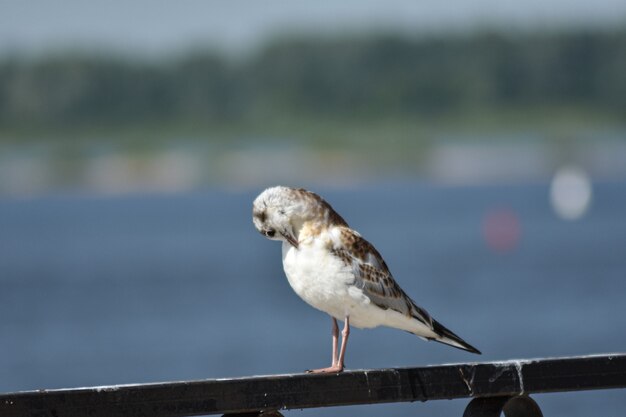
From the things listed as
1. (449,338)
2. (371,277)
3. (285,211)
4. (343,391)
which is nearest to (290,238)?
(285,211)

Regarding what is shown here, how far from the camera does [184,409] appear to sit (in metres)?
4.18

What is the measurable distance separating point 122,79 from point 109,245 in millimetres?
71277

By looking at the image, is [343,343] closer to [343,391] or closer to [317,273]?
[317,273]

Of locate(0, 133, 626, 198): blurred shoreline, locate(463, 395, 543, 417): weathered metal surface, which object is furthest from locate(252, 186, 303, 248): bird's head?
locate(0, 133, 626, 198): blurred shoreline

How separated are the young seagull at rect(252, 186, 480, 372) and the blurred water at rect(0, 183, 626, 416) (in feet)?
58.2

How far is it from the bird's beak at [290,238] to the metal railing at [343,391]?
76 centimetres

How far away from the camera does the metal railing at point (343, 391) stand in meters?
4.09

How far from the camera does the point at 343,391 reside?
4.43 m

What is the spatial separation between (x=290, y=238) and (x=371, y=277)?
0.39 meters

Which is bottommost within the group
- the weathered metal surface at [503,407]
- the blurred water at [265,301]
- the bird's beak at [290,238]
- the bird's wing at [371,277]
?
the blurred water at [265,301]

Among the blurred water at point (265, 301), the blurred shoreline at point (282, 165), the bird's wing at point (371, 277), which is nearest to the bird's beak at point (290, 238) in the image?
the bird's wing at point (371, 277)

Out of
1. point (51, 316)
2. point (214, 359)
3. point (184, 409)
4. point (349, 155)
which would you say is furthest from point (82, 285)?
point (349, 155)

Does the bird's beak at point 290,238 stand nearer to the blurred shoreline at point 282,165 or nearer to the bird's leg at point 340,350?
the bird's leg at point 340,350

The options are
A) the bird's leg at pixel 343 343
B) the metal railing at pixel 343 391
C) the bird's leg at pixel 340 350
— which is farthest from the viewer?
the bird's leg at pixel 343 343
